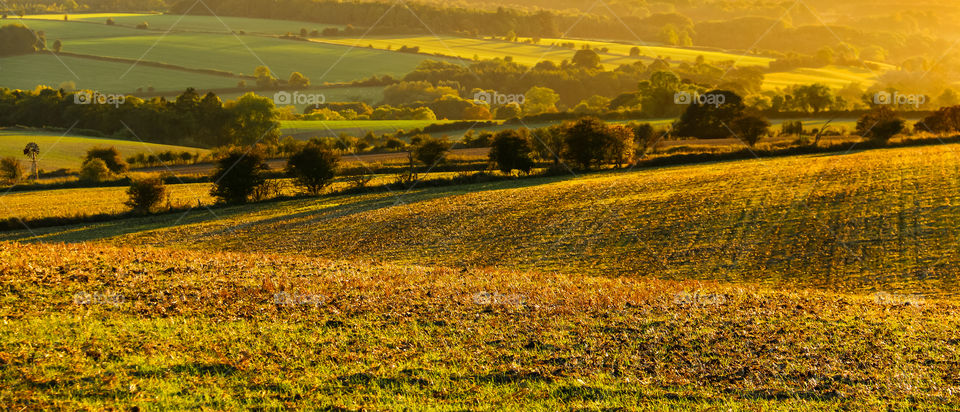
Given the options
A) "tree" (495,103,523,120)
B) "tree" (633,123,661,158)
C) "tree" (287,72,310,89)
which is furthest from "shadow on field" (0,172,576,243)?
"tree" (287,72,310,89)

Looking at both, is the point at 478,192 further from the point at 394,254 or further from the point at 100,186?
the point at 100,186

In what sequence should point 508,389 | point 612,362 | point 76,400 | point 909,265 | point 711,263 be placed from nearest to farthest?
1. point 76,400
2. point 508,389
3. point 612,362
4. point 909,265
5. point 711,263

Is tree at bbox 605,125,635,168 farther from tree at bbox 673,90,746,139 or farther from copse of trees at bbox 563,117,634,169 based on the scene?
tree at bbox 673,90,746,139

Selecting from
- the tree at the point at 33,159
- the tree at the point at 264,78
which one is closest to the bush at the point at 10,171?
the tree at the point at 33,159

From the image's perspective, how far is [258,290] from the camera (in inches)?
727

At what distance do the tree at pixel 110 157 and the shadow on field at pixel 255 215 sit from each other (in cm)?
3492

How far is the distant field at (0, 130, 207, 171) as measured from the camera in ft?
279

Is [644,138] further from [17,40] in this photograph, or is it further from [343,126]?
[17,40]

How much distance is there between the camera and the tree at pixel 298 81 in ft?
530

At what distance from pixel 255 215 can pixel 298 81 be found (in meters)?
122

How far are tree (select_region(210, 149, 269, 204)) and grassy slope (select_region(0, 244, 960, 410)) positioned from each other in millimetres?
34784

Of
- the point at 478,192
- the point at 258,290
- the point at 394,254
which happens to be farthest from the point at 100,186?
the point at 258,290

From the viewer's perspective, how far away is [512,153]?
6600 cm

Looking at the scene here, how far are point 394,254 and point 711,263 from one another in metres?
15.8
